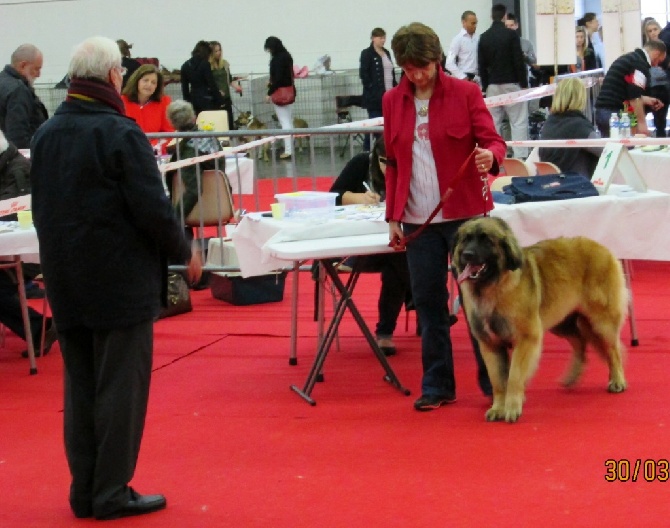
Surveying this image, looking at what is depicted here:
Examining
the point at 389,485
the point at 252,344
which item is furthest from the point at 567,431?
the point at 252,344

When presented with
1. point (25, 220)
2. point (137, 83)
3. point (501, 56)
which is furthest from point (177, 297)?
point (501, 56)

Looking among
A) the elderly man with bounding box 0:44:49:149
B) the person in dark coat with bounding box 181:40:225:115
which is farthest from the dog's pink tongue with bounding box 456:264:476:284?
the person in dark coat with bounding box 181:40:225:115

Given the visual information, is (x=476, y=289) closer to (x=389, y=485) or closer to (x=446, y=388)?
(x=446, y=388)

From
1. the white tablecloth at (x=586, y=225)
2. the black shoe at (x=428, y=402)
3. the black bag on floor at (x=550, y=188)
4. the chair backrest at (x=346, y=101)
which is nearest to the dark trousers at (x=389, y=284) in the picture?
the white tablecloth at (x=586, y=225)

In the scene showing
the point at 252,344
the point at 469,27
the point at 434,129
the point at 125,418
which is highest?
the point at 469,27

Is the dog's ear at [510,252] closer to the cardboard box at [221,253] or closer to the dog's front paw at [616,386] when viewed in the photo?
the dog's front paw at [616,386]

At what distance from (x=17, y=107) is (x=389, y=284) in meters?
3.66

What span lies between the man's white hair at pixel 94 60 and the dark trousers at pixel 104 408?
2.59 feet

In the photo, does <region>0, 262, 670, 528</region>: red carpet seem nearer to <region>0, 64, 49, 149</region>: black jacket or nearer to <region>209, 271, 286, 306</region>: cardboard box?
A: <region>209, 271, 286, 306</region>: cardboard box

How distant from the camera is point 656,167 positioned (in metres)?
7.75

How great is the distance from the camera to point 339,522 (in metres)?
3.26

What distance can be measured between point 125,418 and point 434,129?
1.79 m

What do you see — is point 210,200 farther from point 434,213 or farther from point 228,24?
point 228,24
